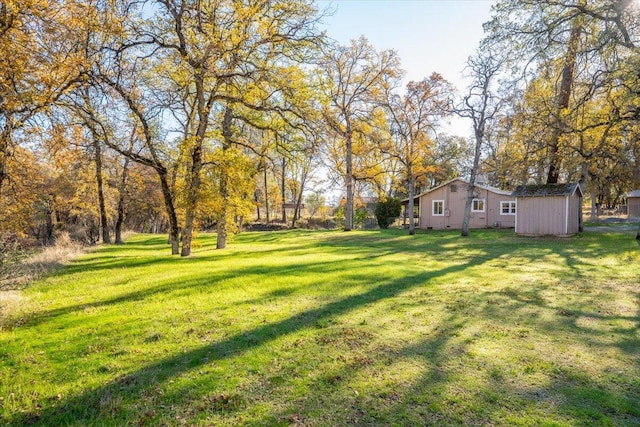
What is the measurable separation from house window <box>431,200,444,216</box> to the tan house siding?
15 cm

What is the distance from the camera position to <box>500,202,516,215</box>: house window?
92.9 feet

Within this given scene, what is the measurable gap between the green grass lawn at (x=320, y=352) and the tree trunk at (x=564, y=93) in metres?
7.44

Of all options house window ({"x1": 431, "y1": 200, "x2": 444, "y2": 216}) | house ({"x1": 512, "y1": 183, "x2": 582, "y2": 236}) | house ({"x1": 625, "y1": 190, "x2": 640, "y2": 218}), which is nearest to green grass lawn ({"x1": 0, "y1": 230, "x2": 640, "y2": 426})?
house ({"x1": 512, "y1": 183, "x2": 582, "y2": 236})

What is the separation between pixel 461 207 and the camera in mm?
30062

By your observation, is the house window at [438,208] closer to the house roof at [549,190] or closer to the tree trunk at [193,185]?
the house roof at [549,190]

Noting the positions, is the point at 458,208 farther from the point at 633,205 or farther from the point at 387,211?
the point at 633,205

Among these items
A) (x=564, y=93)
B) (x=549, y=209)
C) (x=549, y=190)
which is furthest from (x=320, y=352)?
(x=549, y=190)

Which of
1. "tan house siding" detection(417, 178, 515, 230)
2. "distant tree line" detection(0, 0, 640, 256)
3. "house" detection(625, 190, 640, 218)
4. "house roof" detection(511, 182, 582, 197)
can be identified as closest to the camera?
"distant tree line" detection(0, 0, 640, 256)

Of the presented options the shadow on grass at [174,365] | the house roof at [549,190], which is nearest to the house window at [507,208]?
the house roof at [549,190]

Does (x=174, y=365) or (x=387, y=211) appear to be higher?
(x=387, y=211)

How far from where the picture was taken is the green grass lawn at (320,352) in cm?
332

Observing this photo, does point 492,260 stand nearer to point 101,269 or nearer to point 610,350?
point 610,350

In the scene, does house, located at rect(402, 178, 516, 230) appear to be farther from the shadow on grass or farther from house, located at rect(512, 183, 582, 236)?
the shadow on grass

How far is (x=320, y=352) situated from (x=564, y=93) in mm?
18757
